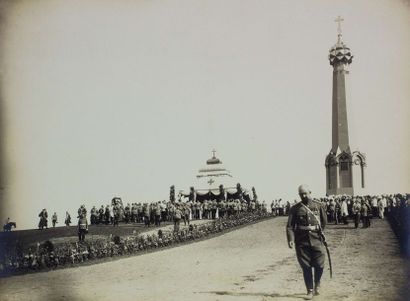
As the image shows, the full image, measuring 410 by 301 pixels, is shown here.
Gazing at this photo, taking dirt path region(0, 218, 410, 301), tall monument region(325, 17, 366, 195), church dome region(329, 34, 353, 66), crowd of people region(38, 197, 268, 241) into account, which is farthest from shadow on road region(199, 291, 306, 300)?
church dome region(329, 34, 353, 66)

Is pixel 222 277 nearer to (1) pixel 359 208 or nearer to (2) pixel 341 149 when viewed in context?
(1) pixel 359 208

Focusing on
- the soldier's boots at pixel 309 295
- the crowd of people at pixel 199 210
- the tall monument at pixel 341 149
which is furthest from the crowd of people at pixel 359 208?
the soldier's boots at pixel 309 295

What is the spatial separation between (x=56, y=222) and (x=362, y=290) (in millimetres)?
28094

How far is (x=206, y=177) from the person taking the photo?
5294cm

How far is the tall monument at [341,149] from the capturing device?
4262 cm

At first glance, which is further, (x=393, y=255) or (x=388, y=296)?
(x=393, y=255)

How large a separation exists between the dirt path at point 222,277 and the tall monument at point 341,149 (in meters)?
24.9

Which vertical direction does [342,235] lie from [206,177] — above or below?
below

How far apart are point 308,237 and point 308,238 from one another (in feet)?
0.06

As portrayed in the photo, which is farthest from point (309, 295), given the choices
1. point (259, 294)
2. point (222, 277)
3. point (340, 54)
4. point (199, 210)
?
point (340, 54)

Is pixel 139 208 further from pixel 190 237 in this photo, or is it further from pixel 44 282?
pixel 44 282

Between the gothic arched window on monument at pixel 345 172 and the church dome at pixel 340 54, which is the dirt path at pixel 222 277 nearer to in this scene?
the gothic arched window on monument at pixel 345 172

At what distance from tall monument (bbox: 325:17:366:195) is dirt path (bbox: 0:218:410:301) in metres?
24.9

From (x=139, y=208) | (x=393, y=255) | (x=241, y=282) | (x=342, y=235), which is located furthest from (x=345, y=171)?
(x=241, y=282)
